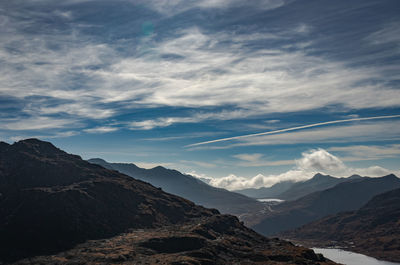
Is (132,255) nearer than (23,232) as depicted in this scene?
Yes

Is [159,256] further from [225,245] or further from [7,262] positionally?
[7,262]

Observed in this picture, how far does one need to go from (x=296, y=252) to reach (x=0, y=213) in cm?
18944

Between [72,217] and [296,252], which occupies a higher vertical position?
[72,217]

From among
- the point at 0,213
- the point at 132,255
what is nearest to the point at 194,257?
the point at 132,255

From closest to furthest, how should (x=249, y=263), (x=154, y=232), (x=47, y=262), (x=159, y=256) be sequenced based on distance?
(x=47, y=262)
(x=159, y=256)
(x=249, y=263)
(x=154, y=232)

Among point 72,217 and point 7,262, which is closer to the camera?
point 7,262

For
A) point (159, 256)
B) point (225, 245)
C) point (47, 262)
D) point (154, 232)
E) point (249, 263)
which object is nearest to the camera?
point (47, 262)

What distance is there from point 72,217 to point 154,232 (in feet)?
172

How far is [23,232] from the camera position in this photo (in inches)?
6777

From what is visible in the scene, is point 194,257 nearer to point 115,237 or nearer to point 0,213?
point 115,237

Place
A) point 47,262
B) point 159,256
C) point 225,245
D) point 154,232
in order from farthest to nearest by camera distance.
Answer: point 154,232
point 225,245
point 159,256
point 47,262

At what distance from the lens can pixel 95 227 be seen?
192250 mm

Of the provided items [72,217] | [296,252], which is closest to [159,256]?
[72,217]

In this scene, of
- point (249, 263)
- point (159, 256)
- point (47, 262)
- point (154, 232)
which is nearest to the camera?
point (47, 262)
